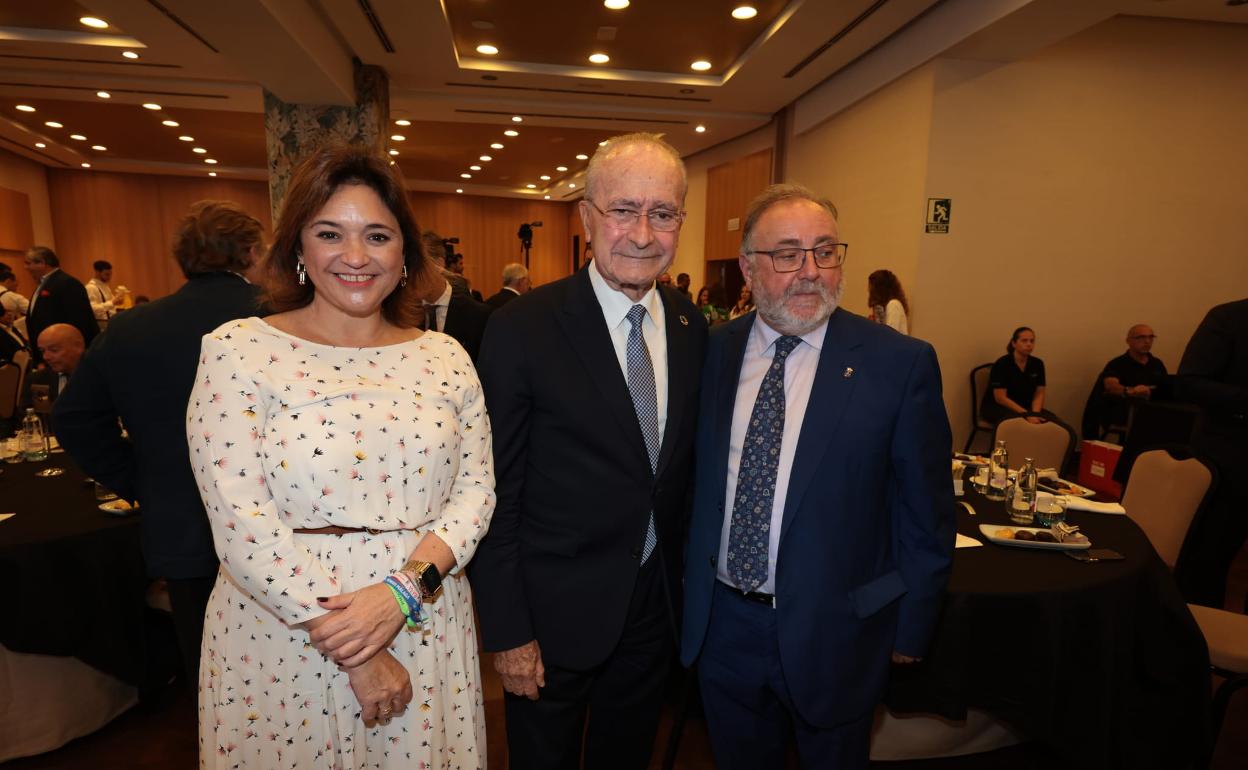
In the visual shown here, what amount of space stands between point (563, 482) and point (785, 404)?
0.60 m

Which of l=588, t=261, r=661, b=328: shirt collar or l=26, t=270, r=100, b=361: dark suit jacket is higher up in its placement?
l=588, t=261, r=661, b=328: shirt collar

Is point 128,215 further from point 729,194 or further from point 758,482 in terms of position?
point 758,482

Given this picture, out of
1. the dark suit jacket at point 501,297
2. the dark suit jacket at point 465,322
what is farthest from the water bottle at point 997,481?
the dark suit jacket at point 501,297

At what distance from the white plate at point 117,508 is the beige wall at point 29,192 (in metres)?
14.0

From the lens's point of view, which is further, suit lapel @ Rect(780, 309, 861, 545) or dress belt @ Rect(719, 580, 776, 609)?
dress belt @ Rect(719, 580, 776, 609)

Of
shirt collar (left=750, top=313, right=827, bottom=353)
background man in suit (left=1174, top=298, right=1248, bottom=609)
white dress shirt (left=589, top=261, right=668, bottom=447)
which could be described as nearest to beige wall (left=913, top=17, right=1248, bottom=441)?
background man in suit (left=1174, top=298, right=1248, bottom=609)

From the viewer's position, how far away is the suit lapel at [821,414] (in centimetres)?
154

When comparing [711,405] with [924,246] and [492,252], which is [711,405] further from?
[492,252]

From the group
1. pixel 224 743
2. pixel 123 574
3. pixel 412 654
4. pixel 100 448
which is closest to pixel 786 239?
pixel 412 654

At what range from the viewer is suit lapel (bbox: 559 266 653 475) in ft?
5.04

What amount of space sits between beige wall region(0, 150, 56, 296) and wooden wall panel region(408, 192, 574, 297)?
7.91 meters

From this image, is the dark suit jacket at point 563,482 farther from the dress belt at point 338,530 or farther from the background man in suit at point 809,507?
the dress belt at point 338,530

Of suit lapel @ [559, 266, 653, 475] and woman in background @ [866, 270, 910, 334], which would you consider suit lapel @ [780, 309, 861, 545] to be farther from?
woman in background @ [866, 270, 910, 334]

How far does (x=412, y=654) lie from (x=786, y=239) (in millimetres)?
1330
